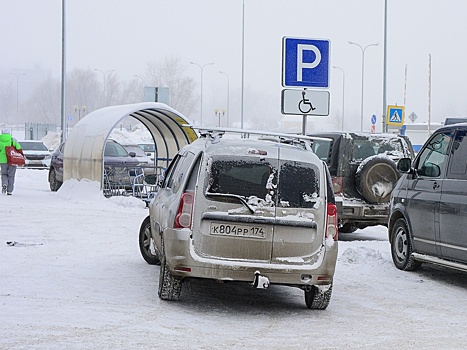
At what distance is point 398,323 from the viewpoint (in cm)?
833

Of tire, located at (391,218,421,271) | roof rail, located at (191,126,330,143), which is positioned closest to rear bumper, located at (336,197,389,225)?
tire, located at (391,218,421,271)

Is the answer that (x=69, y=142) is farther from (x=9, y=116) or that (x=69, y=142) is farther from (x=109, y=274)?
(x=9, y=116)

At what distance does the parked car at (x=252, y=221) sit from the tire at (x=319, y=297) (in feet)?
0.04

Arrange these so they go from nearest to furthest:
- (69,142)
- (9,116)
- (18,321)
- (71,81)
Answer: (18,321)
(69,142)
(71,81)
(9,116)

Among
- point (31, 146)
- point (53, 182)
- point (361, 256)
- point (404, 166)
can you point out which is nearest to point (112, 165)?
point (53, 182)

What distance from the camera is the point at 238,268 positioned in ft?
27.4

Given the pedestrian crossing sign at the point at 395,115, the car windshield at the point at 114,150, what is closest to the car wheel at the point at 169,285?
the car windshield at the point at 114,150

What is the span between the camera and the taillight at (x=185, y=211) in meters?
8.43

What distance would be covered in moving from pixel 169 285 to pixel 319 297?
1557 mm

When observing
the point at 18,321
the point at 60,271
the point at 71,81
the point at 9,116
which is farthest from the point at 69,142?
the point at 9,116

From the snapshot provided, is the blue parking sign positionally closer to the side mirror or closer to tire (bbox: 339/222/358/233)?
the side mirror

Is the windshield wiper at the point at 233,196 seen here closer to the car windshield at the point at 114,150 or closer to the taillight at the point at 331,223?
the taillight at the point at 331,223

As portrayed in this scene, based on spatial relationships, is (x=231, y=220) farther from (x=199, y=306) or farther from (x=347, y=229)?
(x=347, y=229)

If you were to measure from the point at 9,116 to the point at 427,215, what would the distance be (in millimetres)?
157932
